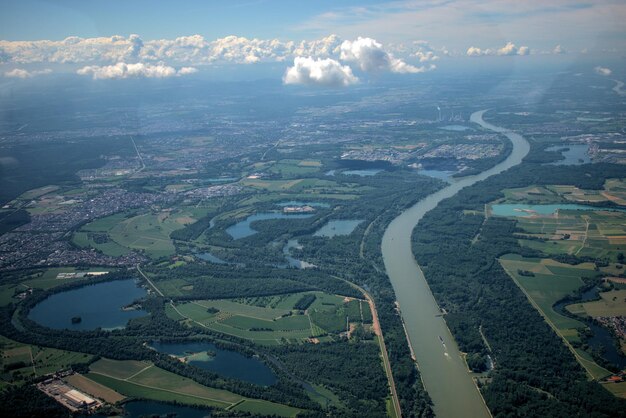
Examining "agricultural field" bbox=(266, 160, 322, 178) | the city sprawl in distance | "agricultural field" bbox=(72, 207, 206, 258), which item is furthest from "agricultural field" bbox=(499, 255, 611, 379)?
"agricultural field" bbox=(266, 160, 322, 178)

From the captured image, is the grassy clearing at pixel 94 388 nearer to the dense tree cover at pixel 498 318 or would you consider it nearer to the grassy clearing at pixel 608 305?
the dense tree cover at pixel 498 318

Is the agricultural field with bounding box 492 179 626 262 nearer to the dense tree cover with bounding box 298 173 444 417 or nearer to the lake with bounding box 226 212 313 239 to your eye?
the dense tree cover with bounding box 298 173 444 417

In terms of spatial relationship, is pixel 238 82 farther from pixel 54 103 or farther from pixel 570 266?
pixel 570 266

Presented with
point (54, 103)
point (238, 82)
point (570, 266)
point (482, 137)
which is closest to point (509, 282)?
point (570, 266)

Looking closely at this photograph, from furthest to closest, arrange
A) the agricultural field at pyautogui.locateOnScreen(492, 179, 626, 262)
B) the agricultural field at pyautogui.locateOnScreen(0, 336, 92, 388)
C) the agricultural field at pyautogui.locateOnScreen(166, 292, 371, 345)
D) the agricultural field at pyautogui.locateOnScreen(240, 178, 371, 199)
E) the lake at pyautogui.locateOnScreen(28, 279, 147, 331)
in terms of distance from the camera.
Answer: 1. the agricultural field at pyautogui.locateOnScreen(240, 178, 371, 199)
2. the agricultural field at pyautogui.locateOnScreen(492, 179, 626, 262)
3. the lake at pyautogui.locateOnScreen(28, 279, 147, 331)
4. the agricultural field at pyautogui.locateOnScreen(166, 292, 371, 345)
5. the agricultural field at pyautogui.locateOnScreen(0, 336, 92, 388)

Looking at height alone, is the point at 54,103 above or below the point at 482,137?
above
